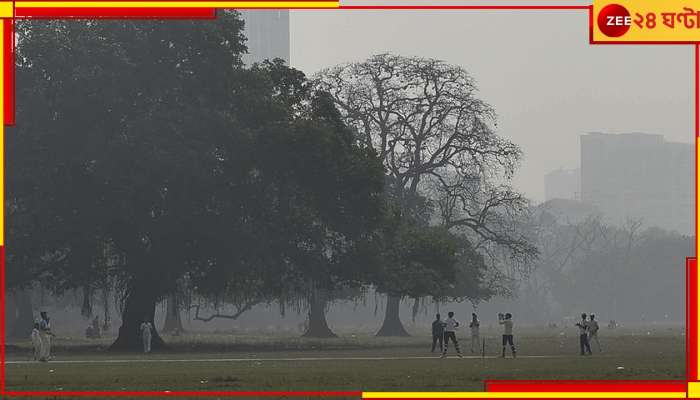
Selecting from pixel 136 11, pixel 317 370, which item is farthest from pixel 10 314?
pixel 136 11

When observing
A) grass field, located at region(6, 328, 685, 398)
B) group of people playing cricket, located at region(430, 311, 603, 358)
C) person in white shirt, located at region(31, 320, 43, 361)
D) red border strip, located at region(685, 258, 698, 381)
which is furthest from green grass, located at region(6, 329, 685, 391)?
red border strip, located at region(685, 258, 698, 381)

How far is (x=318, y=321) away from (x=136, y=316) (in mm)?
31401

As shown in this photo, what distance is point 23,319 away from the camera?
92.7 metres

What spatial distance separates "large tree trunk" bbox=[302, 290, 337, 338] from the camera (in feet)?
300

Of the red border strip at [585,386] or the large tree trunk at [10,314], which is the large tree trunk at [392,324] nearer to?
the large tree trunk at [10,314]

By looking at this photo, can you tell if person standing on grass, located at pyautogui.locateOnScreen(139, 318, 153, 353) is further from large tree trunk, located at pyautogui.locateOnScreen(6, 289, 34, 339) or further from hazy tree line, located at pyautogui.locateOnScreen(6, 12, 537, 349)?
large tree trunk, located at pyautogui.locateOnScreen(6, 289, 34, 339)

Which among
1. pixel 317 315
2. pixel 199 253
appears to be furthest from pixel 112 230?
pixel 317 315

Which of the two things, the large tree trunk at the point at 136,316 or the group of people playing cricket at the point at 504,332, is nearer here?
the group of people playing cricket at the point at 504,332

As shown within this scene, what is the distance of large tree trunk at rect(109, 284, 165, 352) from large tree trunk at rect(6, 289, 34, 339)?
3043 cm

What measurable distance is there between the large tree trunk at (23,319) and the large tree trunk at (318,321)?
18.2m

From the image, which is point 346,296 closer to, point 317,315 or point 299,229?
point 317,315

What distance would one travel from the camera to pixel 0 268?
22.1 m

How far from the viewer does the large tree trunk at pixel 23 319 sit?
92.2 m

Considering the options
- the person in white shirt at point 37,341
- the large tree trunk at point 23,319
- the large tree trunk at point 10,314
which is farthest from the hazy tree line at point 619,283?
the person in white shirt at point 37,341
